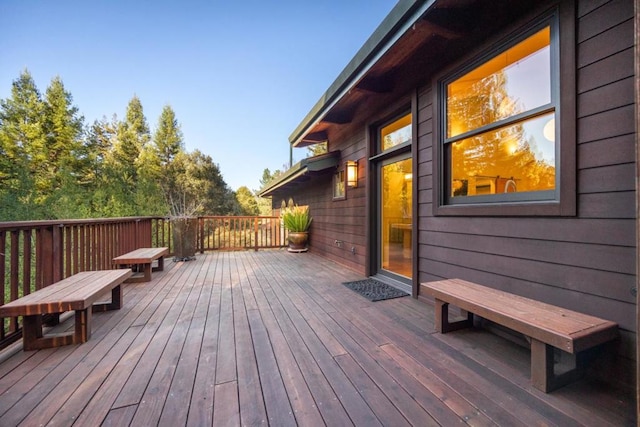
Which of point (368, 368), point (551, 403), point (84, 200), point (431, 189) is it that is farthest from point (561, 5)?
point (84, 200)

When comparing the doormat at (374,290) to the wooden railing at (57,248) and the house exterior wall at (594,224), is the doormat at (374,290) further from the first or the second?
the wooden railing at (57,248)

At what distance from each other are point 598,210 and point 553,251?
34cm

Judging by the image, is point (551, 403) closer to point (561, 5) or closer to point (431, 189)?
point (431, 189)

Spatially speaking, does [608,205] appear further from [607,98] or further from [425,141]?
[425,141]

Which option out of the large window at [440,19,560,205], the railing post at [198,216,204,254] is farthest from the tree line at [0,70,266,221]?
the large window at [440,19,560,205]

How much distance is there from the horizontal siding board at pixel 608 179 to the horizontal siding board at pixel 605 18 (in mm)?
757

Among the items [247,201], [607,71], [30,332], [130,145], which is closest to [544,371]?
[607,71]

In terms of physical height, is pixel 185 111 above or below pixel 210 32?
above

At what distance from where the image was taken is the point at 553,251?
1.63 meters

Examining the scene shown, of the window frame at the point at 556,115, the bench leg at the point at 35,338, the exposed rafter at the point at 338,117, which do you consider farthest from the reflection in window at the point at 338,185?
the bench leg at the point at 35,338

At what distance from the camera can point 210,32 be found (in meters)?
7.47

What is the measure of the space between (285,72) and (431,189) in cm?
1167

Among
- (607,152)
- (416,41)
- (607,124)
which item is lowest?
(607,152)

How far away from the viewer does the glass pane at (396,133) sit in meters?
3.29
